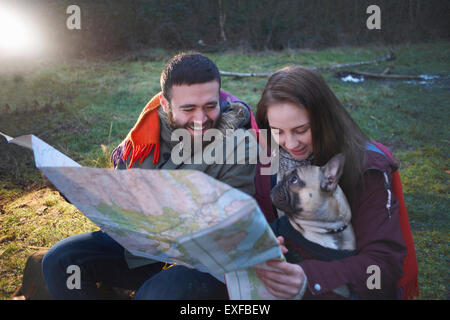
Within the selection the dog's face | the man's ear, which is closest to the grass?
the dog's face

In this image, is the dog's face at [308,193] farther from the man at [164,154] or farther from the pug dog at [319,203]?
the man at [164,154]

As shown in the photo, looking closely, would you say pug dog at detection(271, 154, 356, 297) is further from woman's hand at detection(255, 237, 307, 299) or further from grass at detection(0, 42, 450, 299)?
grass at detection(0, 42, 450, 299)

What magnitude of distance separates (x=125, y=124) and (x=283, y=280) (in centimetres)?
610

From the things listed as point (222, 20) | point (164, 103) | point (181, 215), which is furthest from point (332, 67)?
point (181, 215)

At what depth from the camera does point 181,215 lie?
4.53ft

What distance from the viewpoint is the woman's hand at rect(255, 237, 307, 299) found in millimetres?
1586

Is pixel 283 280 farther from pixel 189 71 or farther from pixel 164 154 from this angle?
pixel 189 71

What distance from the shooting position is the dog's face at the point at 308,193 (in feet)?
6.49

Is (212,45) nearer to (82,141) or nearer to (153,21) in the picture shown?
→ (153,21)

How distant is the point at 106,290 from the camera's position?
7.59ft

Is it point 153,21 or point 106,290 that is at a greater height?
point 153,21

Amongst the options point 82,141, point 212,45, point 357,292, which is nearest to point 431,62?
point 212,45

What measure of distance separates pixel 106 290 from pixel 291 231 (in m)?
1.37

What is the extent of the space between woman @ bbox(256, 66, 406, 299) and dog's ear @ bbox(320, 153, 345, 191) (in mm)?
108
